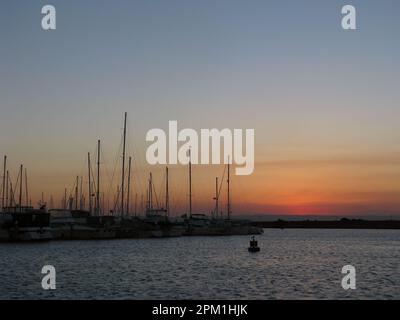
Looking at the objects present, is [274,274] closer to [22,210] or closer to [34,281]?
[34,281]

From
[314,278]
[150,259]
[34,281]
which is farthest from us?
[150,259]

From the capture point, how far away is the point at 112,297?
108ft

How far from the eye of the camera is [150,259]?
63.0 meters

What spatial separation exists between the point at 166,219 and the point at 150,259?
69.9m

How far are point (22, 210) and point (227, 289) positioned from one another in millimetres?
69645

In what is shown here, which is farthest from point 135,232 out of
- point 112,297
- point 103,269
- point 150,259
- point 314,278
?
point 112,297

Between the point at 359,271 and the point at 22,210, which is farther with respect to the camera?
the point at 22,210

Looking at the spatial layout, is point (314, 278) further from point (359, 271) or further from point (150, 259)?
point (150, 259)
